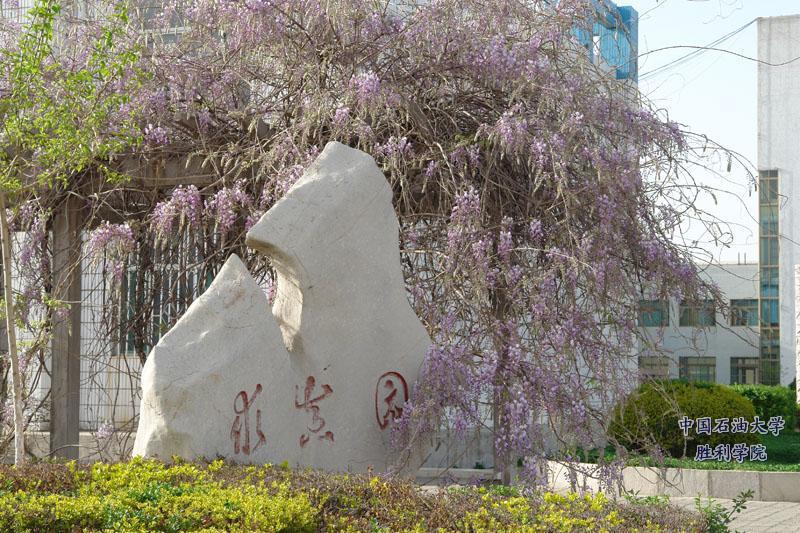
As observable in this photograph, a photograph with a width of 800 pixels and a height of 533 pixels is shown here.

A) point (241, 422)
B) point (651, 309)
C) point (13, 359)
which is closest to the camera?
point (241, 422)

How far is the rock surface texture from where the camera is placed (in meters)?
4.73

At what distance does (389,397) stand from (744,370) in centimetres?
2239

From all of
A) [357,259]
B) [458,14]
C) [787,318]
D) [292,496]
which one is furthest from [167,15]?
[787,318]

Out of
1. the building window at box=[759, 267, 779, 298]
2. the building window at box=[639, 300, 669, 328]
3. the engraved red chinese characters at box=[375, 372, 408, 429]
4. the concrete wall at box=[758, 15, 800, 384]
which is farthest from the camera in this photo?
the building window at box=[759, 267, 779, 298]

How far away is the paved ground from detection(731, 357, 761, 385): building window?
17069 mm

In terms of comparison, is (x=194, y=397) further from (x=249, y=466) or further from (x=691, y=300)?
(x=691, y=300)

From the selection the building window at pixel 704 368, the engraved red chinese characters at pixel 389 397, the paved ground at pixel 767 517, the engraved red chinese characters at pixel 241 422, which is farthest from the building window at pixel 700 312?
the building window at pixel 704 368

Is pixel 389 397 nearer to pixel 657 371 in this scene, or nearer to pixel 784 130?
pixel 657 371

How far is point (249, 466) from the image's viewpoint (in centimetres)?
458

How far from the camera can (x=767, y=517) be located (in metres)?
8.32

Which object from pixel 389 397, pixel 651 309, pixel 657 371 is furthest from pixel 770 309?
pixel 389 397

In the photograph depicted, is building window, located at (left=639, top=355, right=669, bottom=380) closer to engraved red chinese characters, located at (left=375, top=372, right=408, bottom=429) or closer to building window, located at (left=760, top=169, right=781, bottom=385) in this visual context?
engraved red chinese characters, located at (left=375, top=372, right=408, bottom=429)

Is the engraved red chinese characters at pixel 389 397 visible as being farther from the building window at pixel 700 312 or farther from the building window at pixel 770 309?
the building window at pixel 770 309

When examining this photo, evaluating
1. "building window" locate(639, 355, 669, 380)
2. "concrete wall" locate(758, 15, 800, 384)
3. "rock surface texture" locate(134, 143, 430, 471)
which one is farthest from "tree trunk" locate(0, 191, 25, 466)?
"concrete wall" locate(758, 15, 800, 384)
